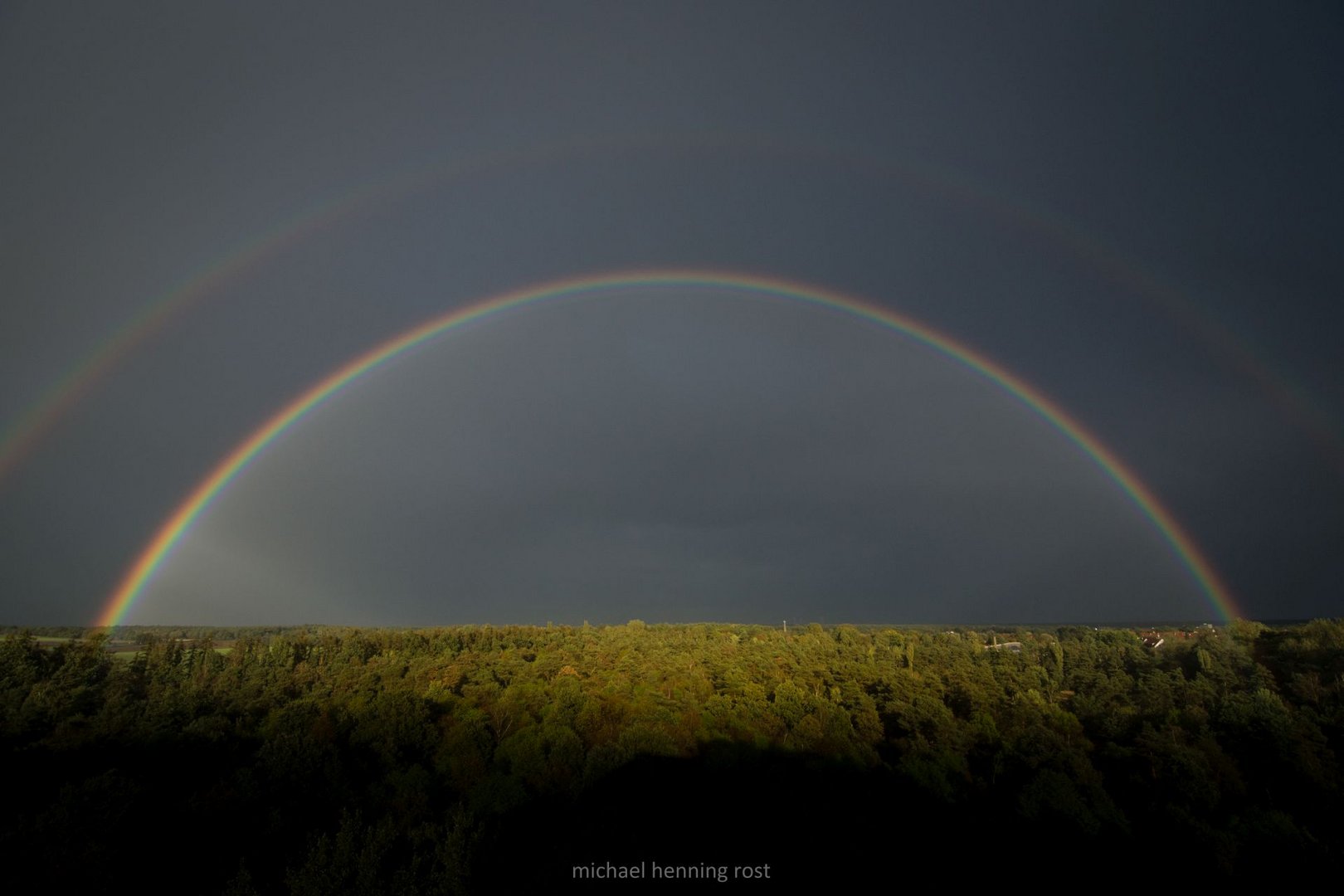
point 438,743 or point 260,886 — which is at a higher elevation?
point 438,743

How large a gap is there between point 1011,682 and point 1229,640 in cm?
3375

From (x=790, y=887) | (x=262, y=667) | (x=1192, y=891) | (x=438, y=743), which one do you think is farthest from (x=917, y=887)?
(x=262, y=667)

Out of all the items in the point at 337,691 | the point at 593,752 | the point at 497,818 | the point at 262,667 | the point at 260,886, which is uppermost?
the point at 262,667

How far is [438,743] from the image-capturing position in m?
52.7

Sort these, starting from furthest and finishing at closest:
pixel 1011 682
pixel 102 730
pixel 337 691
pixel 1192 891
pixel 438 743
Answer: pixel 1011 682, pixel 337 691, pixel 438 743, pixel 102 730, pixel 1192 891

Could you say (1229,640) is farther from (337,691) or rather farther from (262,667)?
(262,667)

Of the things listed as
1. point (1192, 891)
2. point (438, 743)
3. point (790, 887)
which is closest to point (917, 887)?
point (790, 887)

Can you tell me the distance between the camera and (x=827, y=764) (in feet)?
147

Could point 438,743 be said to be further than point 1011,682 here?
No

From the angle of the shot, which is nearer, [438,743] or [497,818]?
[497,818]

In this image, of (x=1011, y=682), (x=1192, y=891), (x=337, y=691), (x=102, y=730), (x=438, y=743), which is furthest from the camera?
(x=1011, y=682)

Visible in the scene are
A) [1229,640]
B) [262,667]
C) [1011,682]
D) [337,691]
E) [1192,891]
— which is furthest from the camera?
[1229,640]

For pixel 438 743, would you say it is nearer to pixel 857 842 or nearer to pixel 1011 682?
pixel 857 842

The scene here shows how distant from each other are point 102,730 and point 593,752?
29558mm
